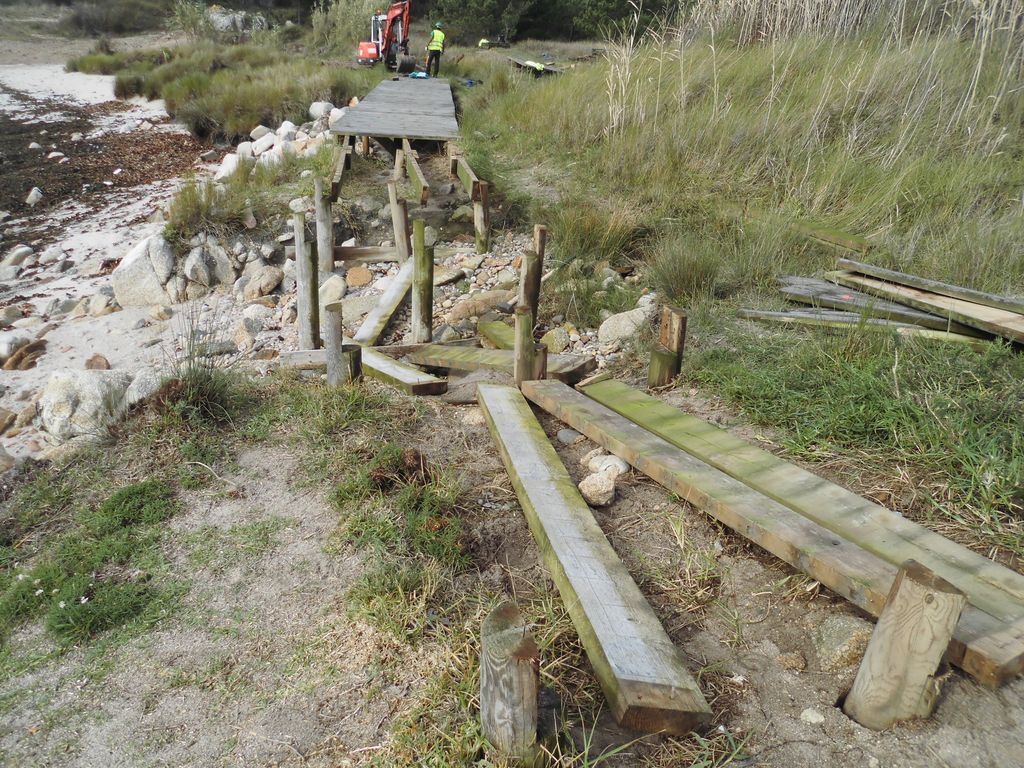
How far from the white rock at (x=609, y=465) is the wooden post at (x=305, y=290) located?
2.67 meters

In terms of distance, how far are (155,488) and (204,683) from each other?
1.31 meters

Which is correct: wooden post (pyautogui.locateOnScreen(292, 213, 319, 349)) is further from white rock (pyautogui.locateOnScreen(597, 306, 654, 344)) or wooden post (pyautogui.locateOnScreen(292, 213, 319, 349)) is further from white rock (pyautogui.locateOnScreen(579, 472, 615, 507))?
→ white rock (pyautogui.locateOnScreen(579, 472, 615, 507))

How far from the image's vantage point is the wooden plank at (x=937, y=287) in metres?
4.07

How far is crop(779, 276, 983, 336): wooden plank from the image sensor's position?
4.31 meters

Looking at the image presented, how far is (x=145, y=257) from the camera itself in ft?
24.9

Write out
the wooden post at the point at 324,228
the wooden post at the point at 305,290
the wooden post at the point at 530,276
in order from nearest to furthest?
1. the wooden post at the point at 530,276
2. the wooden post at the point at 305,290
3. the wooden post at the point at 324,228

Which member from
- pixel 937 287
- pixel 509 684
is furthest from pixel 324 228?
pixel 509 684

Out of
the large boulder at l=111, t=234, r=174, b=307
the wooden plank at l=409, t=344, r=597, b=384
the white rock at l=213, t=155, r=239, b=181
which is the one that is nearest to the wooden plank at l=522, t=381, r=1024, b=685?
the wooden plank at l=409, t=344, r=597, b=384

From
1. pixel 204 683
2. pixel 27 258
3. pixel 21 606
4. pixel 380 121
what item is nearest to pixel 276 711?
pixel 204 683

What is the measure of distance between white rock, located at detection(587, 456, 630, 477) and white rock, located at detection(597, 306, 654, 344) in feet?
5.66

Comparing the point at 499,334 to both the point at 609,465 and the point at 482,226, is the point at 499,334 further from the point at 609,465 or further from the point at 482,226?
the point at 482,226

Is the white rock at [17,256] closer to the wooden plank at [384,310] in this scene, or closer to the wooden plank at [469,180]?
the wooden plank at [384,310]

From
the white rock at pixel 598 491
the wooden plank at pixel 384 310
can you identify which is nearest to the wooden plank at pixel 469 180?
the wooden plank at pixel 384 310

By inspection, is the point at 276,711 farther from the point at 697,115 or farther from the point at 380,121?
the point at 380,121
